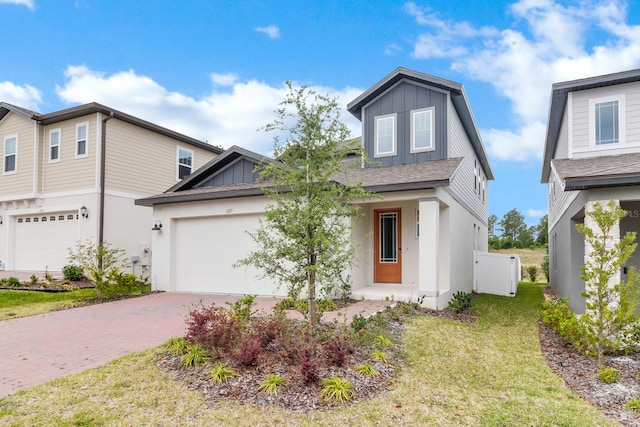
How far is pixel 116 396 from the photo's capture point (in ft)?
13.9

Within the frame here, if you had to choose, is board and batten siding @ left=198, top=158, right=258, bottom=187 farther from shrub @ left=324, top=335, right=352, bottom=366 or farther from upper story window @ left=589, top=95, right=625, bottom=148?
upper story window @ left=589, top=95, right=625, bottom=148

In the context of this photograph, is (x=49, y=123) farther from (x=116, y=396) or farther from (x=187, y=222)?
(x=116, y=396)

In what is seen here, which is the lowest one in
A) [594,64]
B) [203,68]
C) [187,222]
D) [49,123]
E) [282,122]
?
[187,222]

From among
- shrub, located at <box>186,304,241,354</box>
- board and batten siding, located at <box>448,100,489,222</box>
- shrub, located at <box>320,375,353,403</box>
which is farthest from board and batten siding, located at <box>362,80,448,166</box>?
shrub, located at <box>320,375,353,403</box>

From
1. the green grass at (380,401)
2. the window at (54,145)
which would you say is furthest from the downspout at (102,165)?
the green grass at (380,401)

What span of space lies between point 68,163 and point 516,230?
40.5 m

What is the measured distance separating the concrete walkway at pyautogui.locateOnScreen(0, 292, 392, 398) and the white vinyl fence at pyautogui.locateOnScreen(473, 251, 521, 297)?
21.1ft

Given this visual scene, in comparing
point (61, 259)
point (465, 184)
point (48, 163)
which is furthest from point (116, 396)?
point (48, 163)

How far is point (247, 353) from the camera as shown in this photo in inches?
188

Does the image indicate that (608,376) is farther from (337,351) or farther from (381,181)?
(381,181)

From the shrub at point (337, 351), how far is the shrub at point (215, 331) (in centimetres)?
126

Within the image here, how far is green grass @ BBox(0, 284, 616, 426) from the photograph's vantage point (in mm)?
3736

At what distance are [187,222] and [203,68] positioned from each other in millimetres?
6574

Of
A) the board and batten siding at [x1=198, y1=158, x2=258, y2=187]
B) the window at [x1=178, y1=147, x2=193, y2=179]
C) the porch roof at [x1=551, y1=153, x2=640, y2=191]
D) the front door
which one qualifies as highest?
the window at [x1=178, y1=147, x2=193, y2=179]
